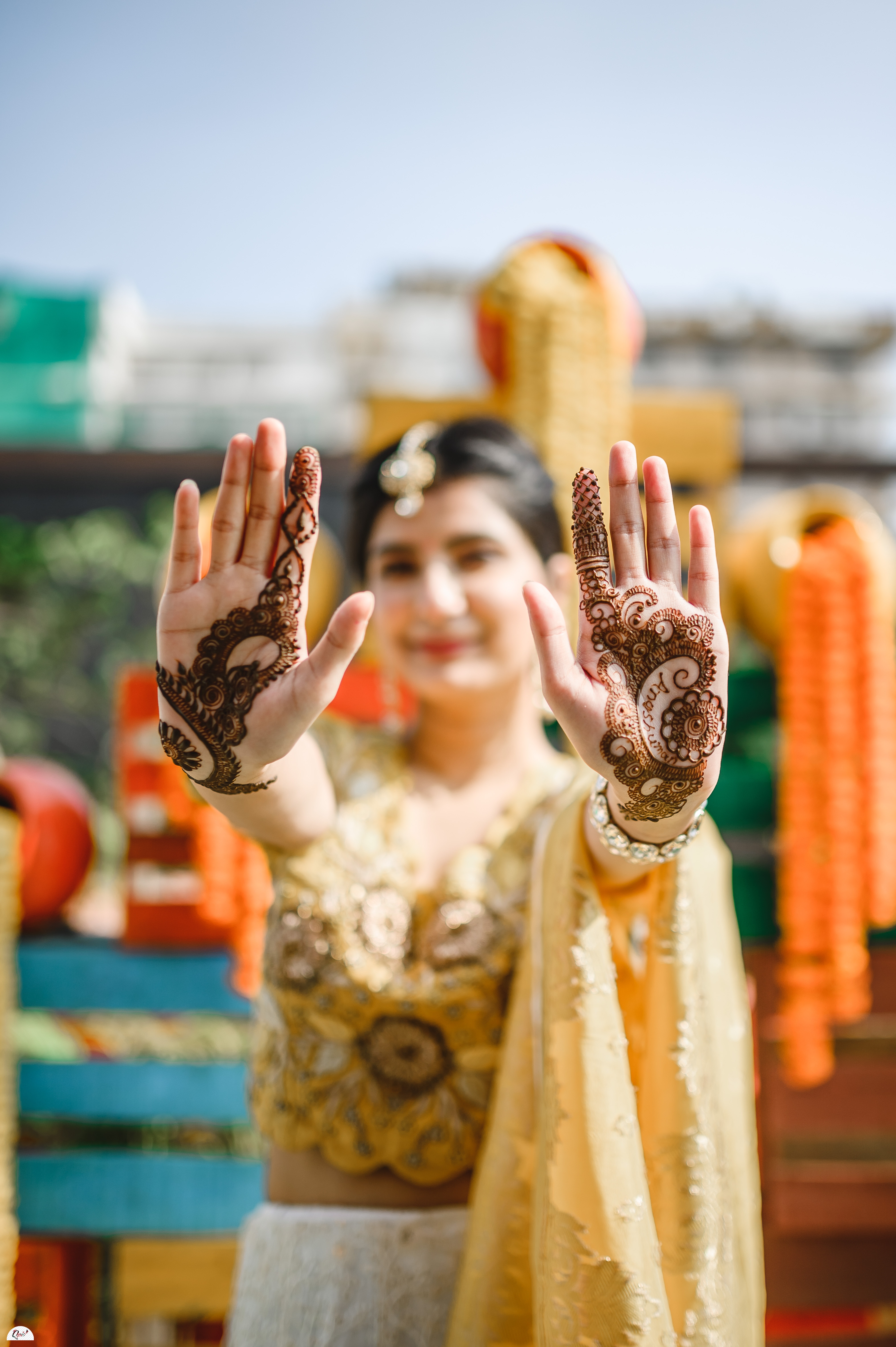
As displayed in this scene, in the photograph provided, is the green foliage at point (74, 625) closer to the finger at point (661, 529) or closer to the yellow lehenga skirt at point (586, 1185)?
the yellow lehenga skirt at point (586, 1185)

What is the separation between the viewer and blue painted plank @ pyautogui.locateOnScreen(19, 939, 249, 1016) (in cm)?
233

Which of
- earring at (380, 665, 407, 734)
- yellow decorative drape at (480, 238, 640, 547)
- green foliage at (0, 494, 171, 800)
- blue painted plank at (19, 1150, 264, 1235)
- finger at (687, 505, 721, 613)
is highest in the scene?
green foliage at (0, 494, 171, 800)

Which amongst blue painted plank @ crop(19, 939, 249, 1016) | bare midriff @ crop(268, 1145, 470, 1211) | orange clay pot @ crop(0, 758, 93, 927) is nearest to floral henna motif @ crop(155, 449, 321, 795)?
bare midriff @ crop(268, 1145, 470, 1211)

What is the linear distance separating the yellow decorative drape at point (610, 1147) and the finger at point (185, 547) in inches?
20.3

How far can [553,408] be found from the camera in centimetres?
217

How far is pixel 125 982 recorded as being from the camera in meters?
2.33

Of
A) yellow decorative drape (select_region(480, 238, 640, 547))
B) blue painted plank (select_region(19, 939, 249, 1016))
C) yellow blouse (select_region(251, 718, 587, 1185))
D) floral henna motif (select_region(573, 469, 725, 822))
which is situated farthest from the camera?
blue painted plank (select_region(19, 939, 249, 1016))

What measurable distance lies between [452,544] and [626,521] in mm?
446

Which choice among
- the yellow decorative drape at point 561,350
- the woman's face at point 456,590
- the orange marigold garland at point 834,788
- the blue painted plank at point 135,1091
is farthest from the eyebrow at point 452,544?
the blue painted plank at point 135,1091

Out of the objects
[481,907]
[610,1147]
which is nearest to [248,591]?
[481,907]

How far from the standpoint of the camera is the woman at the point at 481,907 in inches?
37.0

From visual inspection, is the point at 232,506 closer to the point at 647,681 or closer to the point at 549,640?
the point at 549,640

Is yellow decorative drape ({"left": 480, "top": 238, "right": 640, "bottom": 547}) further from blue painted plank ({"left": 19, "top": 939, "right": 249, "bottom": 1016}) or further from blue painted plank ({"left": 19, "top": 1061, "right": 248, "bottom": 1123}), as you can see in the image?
blue painted plank ({"left": 19, "top": 1061, "right": 248, "bottom": 1123})

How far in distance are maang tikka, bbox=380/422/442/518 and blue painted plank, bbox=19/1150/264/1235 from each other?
170 centimetres
